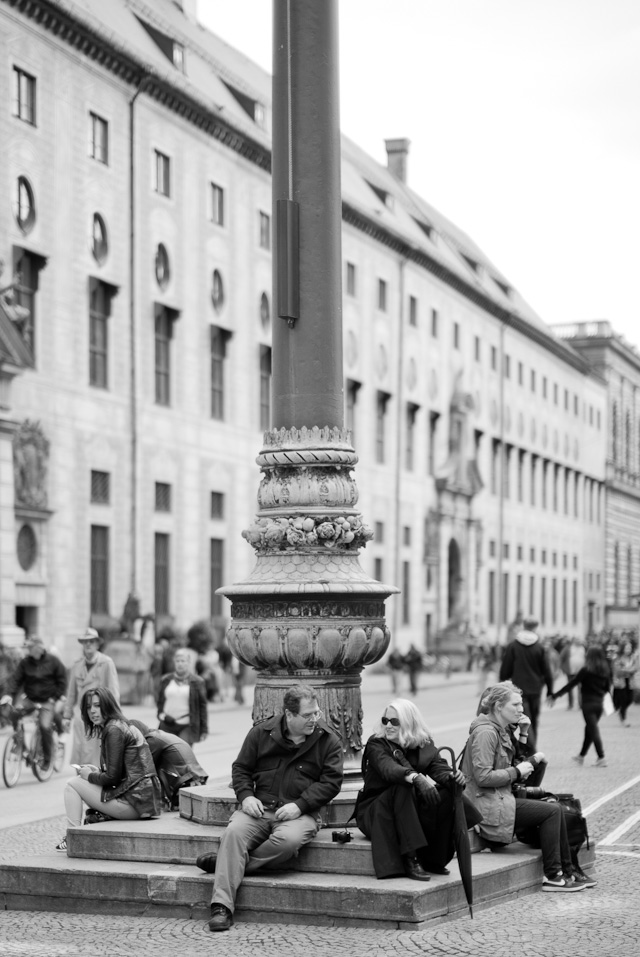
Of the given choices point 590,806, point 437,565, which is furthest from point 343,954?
point 437,565

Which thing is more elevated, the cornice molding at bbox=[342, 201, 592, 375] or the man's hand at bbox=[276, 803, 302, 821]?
the cornice molding at bbox=[342, 201, 592, 375]

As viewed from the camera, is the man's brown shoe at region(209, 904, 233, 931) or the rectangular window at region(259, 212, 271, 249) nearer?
the man's brown shoe at region(209, 904, 233, 931)

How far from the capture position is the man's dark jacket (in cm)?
978

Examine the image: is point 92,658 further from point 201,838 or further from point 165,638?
point 165,638

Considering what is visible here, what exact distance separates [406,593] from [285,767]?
53.7 meters

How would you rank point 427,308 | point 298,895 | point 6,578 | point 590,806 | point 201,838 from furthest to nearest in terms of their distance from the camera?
point 427,308, point 6,578, point 590,806, point 201,838, point 298,895

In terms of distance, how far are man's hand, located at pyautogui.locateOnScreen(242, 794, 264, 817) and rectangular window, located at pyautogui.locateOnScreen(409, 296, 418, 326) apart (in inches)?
2160

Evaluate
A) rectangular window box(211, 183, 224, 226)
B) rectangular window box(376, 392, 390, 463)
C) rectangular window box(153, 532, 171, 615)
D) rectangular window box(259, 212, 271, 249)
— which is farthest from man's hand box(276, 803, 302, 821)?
rectangular window box(376, 392, 390, 463)

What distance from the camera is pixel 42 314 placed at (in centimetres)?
3791

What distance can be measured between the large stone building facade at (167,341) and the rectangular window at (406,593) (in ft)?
A: 0.54

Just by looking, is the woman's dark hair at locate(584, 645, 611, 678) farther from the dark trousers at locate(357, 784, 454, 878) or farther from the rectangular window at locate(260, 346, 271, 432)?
the rectangular window at locate(260, 346, 271, 432)

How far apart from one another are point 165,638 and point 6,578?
719 centimetres

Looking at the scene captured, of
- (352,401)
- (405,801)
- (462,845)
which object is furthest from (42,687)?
(352,401)

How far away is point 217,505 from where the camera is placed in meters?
47.5
